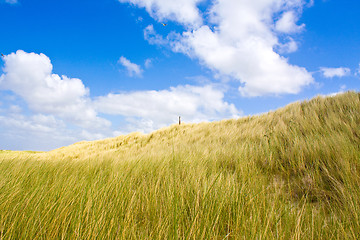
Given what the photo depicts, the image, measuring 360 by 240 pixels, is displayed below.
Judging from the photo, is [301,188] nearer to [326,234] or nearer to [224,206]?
[326,234]

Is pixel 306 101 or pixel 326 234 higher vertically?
pixel 306 101

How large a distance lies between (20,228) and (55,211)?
0.74 ft

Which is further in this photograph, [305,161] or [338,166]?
[305,161]

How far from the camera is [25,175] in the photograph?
103 inches

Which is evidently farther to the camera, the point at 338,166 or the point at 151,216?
the point at 338,166

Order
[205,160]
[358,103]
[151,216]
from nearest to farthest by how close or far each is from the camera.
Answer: [151,216], [205,160], [358,103]

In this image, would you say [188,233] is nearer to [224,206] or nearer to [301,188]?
[224,206]

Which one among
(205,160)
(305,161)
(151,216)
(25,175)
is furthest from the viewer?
(205,160)

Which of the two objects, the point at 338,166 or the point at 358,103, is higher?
the point at 358,103

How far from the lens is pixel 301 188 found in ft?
8.60

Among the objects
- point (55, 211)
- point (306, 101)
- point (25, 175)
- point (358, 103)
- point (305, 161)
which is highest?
point (306, 101)

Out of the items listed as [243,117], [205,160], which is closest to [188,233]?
[205,160]

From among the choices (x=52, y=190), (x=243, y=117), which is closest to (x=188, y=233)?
(x=52, y=190)

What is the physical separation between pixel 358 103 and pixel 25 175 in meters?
8.11
